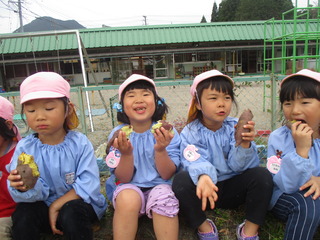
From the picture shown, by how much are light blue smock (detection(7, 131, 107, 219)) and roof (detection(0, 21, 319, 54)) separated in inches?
645

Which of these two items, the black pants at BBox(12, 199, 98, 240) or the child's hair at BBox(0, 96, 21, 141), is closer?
the black pants at BBox(12, 199, 98, 240)

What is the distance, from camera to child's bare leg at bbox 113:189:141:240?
1612mm

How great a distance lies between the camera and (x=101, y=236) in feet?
6.56

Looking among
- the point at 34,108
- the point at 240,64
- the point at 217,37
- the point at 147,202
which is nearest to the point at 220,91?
the point at 147,202

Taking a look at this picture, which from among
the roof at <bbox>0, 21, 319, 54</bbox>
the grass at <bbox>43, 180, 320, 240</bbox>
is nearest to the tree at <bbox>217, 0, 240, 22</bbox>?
the roof at <bbox>0, 21, 319, 54</bbox>

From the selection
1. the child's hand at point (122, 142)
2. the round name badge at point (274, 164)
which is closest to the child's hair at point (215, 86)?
the round name badge at point (274, 164)

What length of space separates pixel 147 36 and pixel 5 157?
57.0 ft

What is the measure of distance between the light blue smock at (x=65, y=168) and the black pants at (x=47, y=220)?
7 cm

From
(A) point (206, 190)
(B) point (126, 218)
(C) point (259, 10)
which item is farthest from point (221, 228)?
(C) point (259, 10)

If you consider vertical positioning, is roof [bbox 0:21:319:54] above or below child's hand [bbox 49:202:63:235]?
above

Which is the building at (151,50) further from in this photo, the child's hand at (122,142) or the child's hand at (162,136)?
the child's hand at (122,142)

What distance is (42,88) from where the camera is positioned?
5.53ft

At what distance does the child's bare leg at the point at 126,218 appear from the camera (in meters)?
1.61

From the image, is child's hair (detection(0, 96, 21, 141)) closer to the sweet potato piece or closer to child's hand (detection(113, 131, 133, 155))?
child's hand (detection(113, 131, 133, 155))
